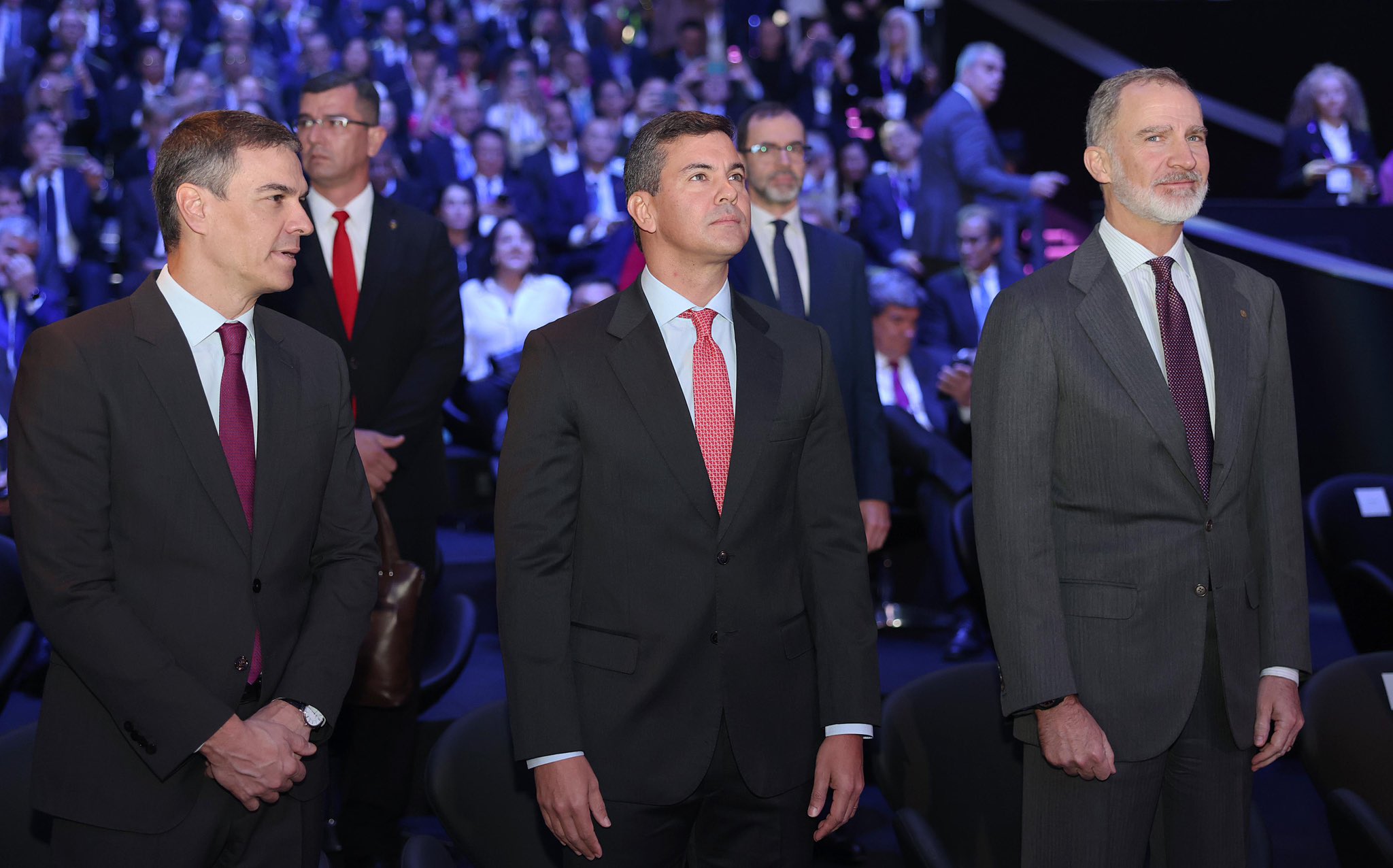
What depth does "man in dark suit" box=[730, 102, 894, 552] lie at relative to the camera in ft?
10.8

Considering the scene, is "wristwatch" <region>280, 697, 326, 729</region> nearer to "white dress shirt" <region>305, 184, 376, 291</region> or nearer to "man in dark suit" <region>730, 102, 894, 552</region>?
"white dress shirt" <region>305, 184, 376, 291</region>

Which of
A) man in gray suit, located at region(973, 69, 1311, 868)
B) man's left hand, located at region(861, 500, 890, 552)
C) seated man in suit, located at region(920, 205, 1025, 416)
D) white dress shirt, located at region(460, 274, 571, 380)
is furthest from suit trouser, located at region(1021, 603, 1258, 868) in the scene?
white dress shirt, located at region(460, 274, 571, 380)

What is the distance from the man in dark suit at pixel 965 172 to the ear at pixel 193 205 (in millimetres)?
5645

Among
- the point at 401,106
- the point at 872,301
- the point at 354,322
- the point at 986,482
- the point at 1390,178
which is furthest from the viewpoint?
the point at 401,106

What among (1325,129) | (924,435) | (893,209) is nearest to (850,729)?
(924,435)

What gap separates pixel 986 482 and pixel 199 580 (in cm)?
121

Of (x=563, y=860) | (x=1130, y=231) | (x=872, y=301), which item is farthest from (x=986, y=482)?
(x=872, y=301)

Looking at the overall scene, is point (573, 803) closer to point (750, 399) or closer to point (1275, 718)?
point (750, 399)

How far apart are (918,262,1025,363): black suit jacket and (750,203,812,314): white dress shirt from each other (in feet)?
9.30

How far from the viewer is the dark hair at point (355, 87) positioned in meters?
3.15

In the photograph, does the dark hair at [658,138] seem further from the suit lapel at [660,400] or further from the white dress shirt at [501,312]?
the white dress shirt at [501,312]

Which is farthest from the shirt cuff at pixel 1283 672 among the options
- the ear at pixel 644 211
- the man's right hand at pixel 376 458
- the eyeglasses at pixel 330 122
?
the eyeglasses at pixel 330 122

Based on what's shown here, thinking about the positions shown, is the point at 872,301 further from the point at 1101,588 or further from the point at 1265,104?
the point at 1265,104

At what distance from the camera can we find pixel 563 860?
193cm
